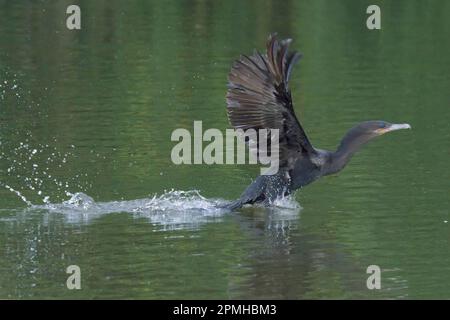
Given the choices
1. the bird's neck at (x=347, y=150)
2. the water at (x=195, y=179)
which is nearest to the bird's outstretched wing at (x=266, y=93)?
the bird's neck at (x=347, y=150)

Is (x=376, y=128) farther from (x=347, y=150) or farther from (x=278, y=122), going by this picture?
(x=278, y=122)

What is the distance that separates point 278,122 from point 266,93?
0.36m

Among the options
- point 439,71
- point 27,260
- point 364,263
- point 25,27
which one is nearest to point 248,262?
point 364,263

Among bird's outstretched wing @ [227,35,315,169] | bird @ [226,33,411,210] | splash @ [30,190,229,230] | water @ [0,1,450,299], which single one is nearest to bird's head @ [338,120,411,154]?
bird @ [226,33,411,210]

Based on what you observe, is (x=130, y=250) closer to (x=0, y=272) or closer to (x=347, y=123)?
(x=0, y=272)

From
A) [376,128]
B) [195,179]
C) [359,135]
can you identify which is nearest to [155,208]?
[195,179]

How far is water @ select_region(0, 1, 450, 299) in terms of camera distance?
404 inches

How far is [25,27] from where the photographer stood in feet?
88.4

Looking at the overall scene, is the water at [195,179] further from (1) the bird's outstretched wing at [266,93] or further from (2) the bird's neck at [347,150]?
(1) the bird's outstretched wing at [266,93]

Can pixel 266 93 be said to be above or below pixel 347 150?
above

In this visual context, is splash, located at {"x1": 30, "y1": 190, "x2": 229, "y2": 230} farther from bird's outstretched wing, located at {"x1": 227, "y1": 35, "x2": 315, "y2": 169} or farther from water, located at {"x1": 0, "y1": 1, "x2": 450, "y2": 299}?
bird's outstretched wing, located at {"x1": 227, "y1": 35, "x2": 315, "y2": 169}

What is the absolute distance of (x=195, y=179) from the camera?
13797 millimetres

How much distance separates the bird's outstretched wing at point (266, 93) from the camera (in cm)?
1122

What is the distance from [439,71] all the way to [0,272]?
44.0 ft
